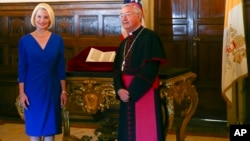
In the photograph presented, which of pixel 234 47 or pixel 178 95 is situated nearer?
pixel 178 95

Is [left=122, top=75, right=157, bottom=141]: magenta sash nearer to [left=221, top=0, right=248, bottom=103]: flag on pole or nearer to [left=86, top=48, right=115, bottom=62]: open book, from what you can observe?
[left=86, top=48, right=115, bottom=62]: open book

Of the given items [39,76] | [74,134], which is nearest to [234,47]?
[74,134]

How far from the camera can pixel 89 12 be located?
5.73 m

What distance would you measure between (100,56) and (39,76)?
0.80 metres

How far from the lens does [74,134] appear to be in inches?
198

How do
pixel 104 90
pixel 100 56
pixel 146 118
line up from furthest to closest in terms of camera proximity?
pixel 100 56, pixel 104 90, pixel 146 118

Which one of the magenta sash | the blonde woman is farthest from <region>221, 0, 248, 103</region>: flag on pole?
the blonde woman

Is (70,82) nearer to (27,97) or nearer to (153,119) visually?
(27,97)

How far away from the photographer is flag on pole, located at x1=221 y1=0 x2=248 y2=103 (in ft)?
15.8

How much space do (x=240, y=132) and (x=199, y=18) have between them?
3206 millimetres

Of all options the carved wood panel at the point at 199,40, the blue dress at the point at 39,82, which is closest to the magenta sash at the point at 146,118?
the blue dress at the point at 39,82

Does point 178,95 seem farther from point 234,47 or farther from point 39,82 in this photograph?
point 234,47

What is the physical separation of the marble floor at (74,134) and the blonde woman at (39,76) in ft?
5.59

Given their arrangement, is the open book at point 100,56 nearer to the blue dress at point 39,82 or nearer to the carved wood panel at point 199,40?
the blue dress at point 39,82
